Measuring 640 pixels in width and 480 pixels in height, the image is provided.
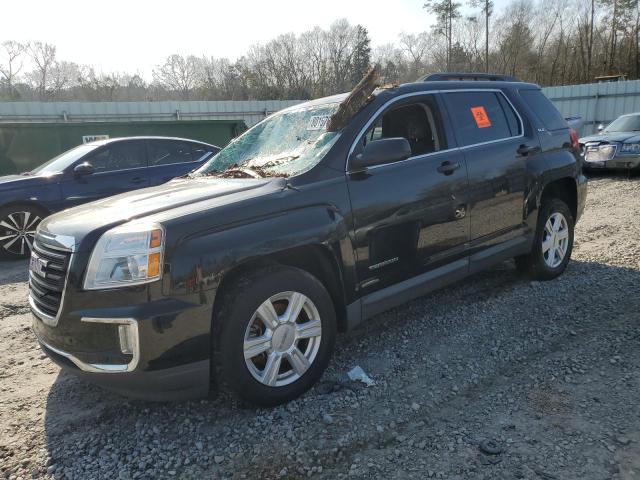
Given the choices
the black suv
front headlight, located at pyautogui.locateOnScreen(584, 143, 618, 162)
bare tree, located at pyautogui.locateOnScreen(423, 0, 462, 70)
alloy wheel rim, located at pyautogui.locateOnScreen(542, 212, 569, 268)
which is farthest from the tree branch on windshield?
bare tree, located at pyautogui.locateOnScreen(423, 0, 462, 70)

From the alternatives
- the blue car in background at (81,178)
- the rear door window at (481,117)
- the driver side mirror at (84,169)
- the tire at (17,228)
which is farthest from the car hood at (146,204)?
the tire at (17,228)

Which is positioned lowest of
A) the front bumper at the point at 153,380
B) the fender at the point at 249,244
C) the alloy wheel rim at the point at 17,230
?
the front bumper at the point at 153,380

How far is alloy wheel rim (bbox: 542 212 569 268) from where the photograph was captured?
4.68 meters

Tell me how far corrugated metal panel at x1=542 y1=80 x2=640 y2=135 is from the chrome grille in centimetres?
1939

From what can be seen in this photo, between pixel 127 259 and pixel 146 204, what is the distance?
1.93 ft

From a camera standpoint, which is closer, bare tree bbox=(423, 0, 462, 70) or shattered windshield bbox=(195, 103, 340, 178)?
shattered windshield bbox=(195, 103, 340, 178)

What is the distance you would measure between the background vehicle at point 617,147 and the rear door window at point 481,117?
828cm

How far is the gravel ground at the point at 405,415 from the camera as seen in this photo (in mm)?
2369

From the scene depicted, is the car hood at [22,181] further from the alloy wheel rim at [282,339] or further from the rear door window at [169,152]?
the alloy wheel rim at [282,339]

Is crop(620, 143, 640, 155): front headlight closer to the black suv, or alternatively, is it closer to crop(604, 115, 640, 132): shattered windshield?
crop(604, 115, 640, 132): shattered windshield

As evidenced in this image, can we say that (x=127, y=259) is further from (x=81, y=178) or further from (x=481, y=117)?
(x=81, y=178)

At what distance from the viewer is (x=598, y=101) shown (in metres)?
19.4

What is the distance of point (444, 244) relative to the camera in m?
3.69

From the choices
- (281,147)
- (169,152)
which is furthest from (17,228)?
(281,147)
